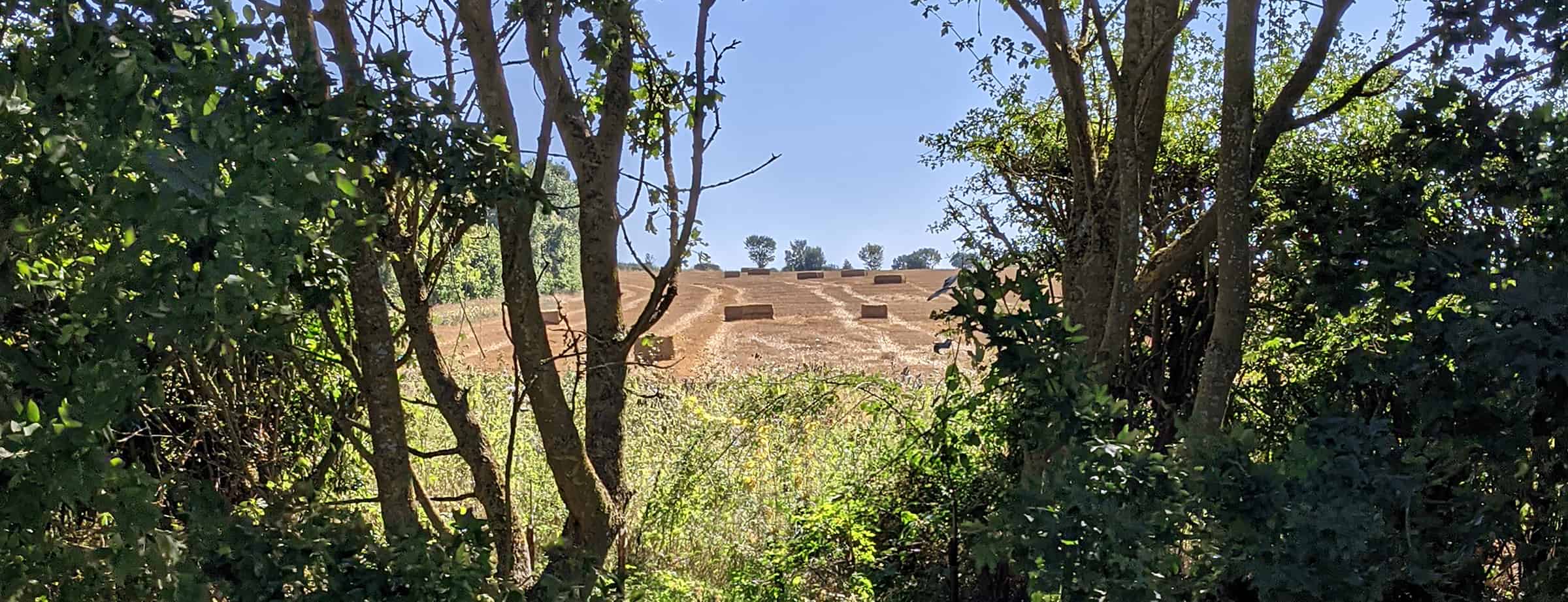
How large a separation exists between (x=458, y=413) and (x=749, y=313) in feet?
41.6

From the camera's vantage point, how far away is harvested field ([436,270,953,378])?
8133 millimetres

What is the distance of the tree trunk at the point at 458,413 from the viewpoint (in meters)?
2.47

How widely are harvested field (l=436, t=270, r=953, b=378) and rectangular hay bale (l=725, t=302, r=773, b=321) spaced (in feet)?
0.39

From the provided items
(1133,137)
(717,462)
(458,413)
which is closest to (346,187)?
(458,413)

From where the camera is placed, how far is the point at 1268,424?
3.62m

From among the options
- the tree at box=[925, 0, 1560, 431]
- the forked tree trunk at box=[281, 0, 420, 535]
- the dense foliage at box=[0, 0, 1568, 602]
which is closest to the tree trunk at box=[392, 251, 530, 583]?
the dense foliage at box=[0, 0, 1568, 602]

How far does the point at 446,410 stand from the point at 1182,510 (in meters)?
1.74

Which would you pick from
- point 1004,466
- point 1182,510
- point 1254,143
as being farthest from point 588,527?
point 1254,143

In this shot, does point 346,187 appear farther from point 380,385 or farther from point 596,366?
point 596,366

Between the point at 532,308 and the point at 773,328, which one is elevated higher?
the point at 532,308

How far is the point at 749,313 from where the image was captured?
15.2 m

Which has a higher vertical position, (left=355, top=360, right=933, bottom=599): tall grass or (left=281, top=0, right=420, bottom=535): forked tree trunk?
(left=281, top=0, right=420, bottom=535): forked tree trunk

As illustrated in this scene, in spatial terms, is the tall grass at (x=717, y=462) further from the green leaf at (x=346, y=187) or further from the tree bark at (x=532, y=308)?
the green leaf at (x=346, y=187)

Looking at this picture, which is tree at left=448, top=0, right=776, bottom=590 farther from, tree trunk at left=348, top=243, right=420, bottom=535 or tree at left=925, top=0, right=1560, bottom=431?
tree at left=925, top=0, right=1560, bottom=431
